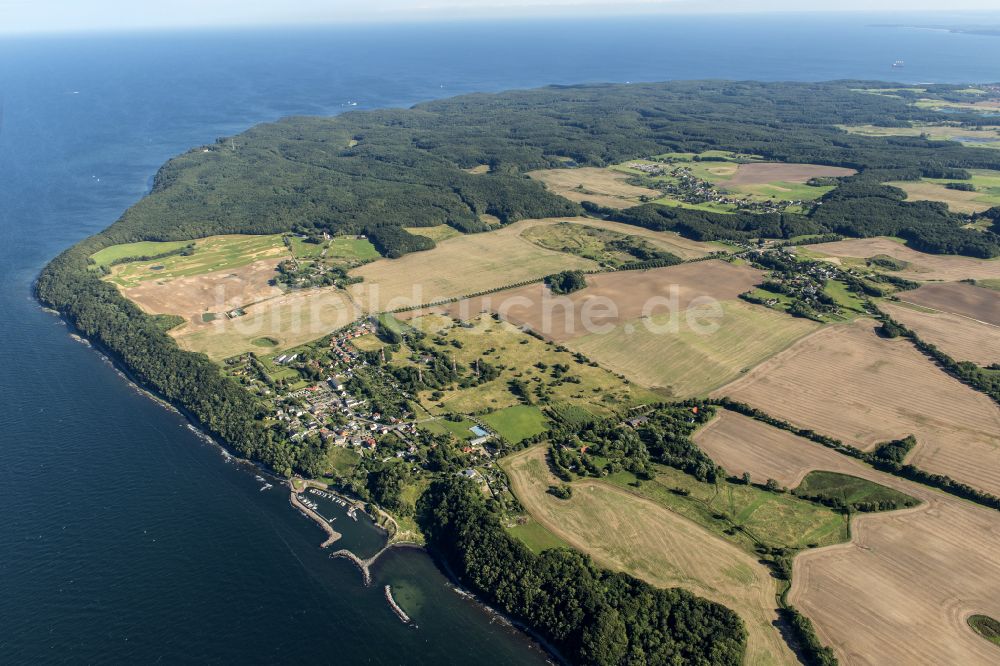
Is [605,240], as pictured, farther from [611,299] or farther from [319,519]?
[319,519]

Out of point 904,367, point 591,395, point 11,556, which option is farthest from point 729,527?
point 11,556

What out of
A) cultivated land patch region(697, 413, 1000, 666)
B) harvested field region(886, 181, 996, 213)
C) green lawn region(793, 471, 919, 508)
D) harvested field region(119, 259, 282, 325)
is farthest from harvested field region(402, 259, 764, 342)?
harvested field region(886, 181, 996, 213)

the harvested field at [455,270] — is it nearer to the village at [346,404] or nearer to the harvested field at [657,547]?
the village at [346,404]

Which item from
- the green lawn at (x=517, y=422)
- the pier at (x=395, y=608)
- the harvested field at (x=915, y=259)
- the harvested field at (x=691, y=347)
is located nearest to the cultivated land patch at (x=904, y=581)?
the harvested field at (x=691, y=347)

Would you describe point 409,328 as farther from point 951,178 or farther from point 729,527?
point 951,178

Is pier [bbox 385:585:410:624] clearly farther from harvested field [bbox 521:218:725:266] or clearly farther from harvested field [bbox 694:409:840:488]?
harvested field [bbox 521:218:725:266]

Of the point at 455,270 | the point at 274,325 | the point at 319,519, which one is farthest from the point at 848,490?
the point at 274,325
